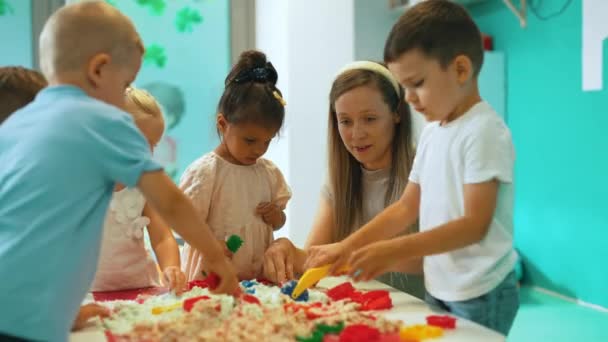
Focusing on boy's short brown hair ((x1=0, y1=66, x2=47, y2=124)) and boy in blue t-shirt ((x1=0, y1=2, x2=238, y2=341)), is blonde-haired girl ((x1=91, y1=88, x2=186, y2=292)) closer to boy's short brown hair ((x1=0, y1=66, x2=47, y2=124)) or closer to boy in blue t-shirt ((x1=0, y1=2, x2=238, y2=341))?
boy's short brown hair ((x1=0, y1=66, x2=47, y2=124))

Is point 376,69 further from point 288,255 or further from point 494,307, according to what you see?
point 494,307

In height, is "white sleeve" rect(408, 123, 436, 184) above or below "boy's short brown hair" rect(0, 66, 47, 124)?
below

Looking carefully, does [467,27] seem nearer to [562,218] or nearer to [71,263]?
[71,263]

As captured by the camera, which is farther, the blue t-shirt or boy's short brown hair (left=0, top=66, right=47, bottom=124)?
boy's short brown hair (left=0, top=66, right=47, bottom=124)

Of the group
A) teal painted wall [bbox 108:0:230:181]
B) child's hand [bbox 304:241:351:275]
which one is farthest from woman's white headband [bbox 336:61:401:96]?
teal painted wall [bbox 108:0:230:181]

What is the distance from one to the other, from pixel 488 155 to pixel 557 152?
93.9 inches

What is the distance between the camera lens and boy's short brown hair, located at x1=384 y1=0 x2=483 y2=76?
3.54ft

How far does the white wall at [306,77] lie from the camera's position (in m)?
3.28

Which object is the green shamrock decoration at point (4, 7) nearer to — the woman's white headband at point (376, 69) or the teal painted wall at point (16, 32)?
the teal painted wall at point (16, 32)

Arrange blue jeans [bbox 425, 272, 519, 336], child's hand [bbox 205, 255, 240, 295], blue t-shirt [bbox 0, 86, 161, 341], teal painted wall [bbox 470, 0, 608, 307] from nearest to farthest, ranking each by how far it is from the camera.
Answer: blue t-shirt [bbox 0, 86, 161, 341], child's hand [bbox 205, 255, 240, 295], blue jeans [bbox 425, 272, 519, 336], teal painted wall [bbox 470, 0, 608, 307]

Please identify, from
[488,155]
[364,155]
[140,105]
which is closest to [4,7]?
[140,105]

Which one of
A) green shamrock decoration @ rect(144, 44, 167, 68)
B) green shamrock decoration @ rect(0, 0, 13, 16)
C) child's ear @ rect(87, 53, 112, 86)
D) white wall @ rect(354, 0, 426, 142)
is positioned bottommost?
child's ear @ rect(87, 53, 112, 86)

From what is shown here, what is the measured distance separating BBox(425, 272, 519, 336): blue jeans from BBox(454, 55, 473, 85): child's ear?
0.33 metres

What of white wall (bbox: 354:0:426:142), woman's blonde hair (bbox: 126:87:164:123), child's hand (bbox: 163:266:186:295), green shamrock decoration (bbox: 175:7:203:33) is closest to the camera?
child's hand (bbox: 163:266:186:295)
